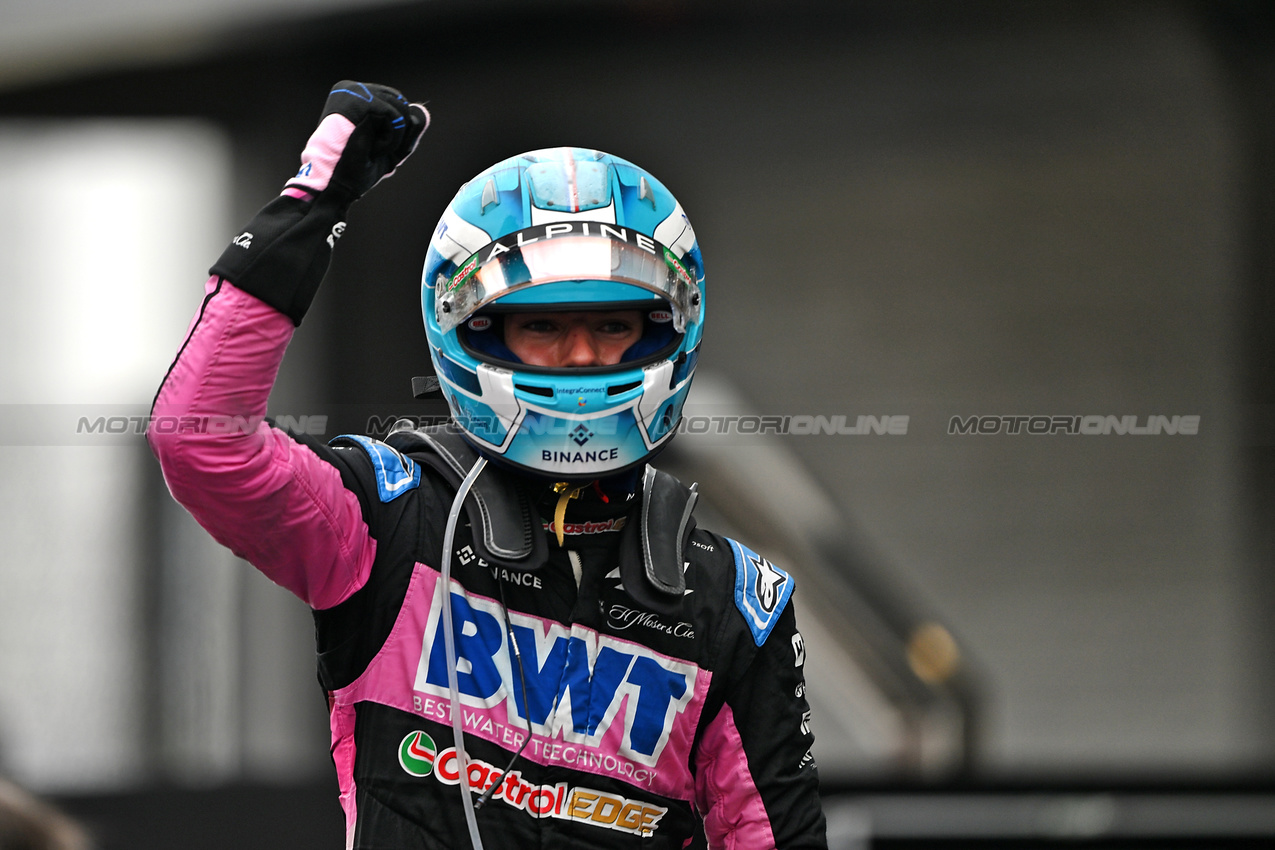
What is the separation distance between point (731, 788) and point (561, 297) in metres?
0.68

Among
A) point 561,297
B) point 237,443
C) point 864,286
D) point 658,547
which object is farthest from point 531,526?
point 864,286

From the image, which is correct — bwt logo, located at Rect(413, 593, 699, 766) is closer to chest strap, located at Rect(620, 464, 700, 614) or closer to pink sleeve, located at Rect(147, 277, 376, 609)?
chest strap, located at Rect(620, 464, 700, 614)

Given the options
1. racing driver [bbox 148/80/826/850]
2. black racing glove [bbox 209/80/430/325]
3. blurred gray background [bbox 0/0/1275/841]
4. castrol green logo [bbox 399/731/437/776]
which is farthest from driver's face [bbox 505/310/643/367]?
blurred gray background [bbox 0/0/1275/841]

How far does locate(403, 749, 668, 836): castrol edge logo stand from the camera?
143 centimetres

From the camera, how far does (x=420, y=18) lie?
3.13 metres

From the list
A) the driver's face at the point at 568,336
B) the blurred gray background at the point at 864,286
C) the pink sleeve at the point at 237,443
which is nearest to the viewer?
the pink sleeve at the point at 237,443

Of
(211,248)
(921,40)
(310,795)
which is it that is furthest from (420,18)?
(310,795)

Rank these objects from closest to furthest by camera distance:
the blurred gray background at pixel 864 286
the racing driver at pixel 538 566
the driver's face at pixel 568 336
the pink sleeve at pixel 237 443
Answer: the pink sleeve at pixel 237 443 → the racing driver at pixel 538 566 → the driver's face at pixel 568 336 → the blurred gray background at pixel 864 286

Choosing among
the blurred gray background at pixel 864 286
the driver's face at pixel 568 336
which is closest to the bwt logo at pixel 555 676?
the driver's face at pixel 568 336

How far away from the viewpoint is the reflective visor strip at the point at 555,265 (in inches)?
57.7

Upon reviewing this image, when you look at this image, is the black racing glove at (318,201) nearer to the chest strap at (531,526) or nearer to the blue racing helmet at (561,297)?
the blue racing helmet at (561,297)

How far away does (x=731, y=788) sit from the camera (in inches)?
61.1

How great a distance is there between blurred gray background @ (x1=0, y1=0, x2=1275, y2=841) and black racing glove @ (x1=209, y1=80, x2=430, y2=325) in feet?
6.21

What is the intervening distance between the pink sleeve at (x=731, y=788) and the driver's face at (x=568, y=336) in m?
0.49
